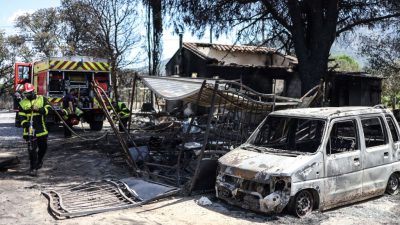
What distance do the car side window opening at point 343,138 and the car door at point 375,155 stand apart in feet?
0.58

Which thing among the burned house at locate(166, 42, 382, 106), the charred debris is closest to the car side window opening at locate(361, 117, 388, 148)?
the charred debris

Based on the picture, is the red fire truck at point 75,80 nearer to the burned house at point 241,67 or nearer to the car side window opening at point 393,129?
the burned house at point 241,67

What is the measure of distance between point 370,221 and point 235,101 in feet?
10.8

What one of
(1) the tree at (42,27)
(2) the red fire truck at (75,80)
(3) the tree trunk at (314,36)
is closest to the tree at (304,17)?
(3) the tree trunk at (314,36)

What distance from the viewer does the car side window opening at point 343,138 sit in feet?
23.9

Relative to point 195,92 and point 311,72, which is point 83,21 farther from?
point 195,92

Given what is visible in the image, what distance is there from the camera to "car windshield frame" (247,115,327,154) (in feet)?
25.6

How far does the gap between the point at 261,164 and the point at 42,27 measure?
41.7 m

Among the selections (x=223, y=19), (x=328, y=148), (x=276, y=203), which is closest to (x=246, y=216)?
(x=276, y=203)

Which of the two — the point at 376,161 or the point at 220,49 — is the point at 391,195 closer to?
the point at 376,161

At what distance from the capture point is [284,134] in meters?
7.96

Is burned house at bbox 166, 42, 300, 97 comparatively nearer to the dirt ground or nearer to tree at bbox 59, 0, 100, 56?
tree at bbox 59, 0, 100, 56

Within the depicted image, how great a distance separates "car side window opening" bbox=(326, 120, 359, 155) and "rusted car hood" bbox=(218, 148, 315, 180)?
0.68 meters

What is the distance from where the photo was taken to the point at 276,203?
6.29 m
